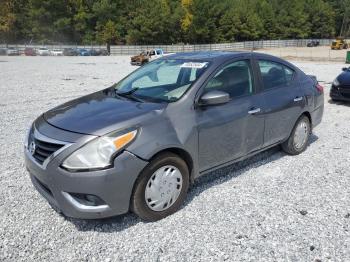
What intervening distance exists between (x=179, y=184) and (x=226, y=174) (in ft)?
3.98

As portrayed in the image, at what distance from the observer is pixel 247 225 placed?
351cm

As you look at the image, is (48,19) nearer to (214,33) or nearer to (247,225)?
(214,33)

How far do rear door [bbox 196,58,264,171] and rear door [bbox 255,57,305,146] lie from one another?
0.18m

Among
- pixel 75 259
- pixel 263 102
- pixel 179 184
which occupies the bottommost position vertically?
pixel 75 259

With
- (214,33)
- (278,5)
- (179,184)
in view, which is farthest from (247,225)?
(278,5)

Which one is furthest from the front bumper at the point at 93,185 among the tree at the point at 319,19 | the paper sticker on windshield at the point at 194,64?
→ the tree at the point at 319,19

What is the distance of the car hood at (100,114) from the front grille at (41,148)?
205mm

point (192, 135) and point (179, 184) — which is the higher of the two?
point (192, 135)

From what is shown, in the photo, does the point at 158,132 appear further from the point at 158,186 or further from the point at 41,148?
the point at 41,148

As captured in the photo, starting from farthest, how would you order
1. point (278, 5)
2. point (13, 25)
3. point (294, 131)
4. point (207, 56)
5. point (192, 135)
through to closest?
point (278, 5) < point (13, 25) < point (294, 131) < point (207, 56) < point (192, 135)

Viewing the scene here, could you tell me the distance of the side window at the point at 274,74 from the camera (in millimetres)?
4645

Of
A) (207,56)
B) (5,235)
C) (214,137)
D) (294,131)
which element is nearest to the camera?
(5,235)

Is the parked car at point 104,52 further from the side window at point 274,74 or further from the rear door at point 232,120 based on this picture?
the rear door at point 232,120

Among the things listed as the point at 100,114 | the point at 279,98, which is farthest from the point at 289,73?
the point at 100,114
